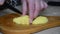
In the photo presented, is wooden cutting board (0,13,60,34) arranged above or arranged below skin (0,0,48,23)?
Answer: below

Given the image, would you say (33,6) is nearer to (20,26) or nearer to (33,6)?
(33,6)

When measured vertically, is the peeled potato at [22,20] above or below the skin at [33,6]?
below

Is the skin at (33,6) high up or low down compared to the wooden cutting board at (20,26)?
up

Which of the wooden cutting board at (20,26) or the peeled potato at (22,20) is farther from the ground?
the peeled potato at (22,20)

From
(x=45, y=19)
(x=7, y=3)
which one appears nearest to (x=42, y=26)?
(x=45, y=19)

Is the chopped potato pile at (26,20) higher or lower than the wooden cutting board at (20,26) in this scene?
higher

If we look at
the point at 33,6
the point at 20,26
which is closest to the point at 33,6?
the point at 33,6

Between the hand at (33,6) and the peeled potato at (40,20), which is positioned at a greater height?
the hand at (33,6)

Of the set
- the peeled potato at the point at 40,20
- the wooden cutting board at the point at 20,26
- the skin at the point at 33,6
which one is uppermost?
the skin at the point at 33,6

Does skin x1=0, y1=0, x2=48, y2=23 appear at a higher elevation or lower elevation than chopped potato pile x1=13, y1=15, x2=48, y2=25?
higher

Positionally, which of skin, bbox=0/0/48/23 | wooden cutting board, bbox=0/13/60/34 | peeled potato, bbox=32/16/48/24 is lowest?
wooden cutting board, bbox=0/13/60/34

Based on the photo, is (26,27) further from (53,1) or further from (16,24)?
(53,1)
